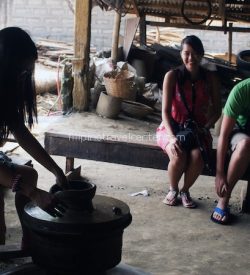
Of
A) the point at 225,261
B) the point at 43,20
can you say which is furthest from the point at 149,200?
the point at 43,20

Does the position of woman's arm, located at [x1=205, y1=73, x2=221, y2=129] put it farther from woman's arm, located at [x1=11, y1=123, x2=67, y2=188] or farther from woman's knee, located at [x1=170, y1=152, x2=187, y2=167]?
woman's arm, located at [x1=11, y1=123, x2=67, y2=188]

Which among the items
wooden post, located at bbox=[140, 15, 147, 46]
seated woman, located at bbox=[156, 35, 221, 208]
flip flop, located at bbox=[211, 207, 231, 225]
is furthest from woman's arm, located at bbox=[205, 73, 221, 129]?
wooden post, located at bbox=[140, 15, 147, 46]

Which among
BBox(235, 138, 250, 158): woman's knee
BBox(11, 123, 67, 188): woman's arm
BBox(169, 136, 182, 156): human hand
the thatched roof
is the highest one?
the thatched roof

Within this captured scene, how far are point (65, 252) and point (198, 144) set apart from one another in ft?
7.72

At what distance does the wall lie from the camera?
48.4ft

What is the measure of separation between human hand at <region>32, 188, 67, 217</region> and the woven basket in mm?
4340

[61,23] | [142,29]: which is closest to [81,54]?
[142,29]

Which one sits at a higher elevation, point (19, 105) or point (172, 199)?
point (19, 105)

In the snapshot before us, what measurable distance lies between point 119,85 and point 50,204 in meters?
4.46

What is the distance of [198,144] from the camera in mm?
4750

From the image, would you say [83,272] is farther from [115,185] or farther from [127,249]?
[115,185]

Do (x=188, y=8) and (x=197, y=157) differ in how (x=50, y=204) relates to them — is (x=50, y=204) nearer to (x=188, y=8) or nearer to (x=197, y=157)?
(x=197, y=157)

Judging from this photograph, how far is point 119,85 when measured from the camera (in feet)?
22.8

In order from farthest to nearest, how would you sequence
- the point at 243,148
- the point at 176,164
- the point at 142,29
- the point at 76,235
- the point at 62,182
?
the point at 142,29
the point at 176,164
the point at 243,148
the point at 62,182
the point at 76,235
